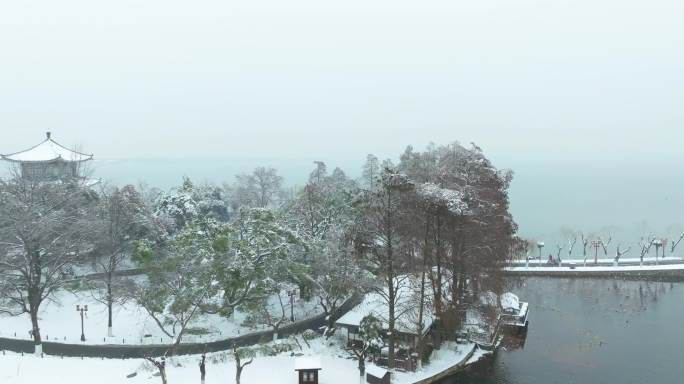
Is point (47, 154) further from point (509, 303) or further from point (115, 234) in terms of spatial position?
point (509, 303)

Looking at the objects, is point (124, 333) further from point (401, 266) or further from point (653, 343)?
point (653, 343)

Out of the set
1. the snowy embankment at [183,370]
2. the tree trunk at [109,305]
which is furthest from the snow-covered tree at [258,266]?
the tree trunk at [109,305]

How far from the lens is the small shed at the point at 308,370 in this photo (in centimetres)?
2095

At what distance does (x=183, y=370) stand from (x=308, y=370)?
215 inches

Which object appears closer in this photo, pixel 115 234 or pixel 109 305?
pixel 109 305

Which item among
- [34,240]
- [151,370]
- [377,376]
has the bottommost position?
[377,376]

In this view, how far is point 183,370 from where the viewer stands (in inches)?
874

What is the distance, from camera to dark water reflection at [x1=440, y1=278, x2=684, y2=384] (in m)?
24.1

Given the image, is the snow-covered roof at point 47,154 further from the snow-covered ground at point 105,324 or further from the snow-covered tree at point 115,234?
the snow-covered ground at point 105,324

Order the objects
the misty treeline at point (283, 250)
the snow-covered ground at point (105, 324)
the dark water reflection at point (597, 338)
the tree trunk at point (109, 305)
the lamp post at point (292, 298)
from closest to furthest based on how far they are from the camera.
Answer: the misty treeline at point (283, 250) → the dark water reflection at point (597, 338) → the snow-covered ground at point (105, 324) → the tree trunk at point (109, 305) → the lamp post at point (292, 298)

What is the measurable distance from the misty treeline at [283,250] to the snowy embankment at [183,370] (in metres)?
1.64

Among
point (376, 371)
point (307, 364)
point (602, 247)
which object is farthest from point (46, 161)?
point (602, 247)

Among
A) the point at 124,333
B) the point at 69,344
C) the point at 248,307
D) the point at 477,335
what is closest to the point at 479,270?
the point at 477,335

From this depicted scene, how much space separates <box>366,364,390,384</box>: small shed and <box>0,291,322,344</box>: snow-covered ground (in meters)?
8.52
